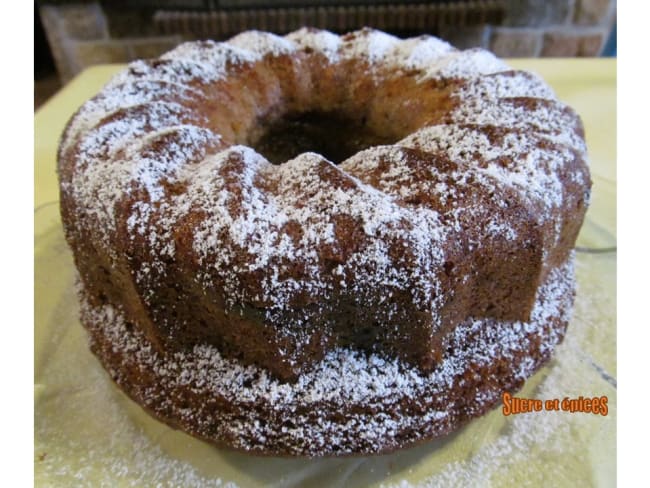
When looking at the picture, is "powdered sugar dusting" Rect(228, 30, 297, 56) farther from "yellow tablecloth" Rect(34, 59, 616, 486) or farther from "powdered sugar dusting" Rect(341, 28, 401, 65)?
"yellow tablecloth" Rect(34, 59, 616, 486)

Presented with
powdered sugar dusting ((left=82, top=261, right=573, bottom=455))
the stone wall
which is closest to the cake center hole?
powdered sugar dusting ((left=82, top=261, right=573, bottom=455))

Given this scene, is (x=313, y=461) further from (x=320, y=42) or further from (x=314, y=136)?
(x=320, y=42)

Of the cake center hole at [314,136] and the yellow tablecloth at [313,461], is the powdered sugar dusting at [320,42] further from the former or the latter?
the yellow tablecloth at [313,461]

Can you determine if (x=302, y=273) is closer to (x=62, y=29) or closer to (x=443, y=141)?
(x=443, y=141)

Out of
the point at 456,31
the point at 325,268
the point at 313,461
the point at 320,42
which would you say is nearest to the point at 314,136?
the point at 320,42

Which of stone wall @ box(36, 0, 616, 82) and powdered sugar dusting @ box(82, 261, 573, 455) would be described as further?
stone wall @ box(36, 0, 616, 82)

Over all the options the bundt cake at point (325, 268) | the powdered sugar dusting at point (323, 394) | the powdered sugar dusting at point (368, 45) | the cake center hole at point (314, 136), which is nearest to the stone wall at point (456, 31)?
the powdered sugar dusting at point (368, 45)
